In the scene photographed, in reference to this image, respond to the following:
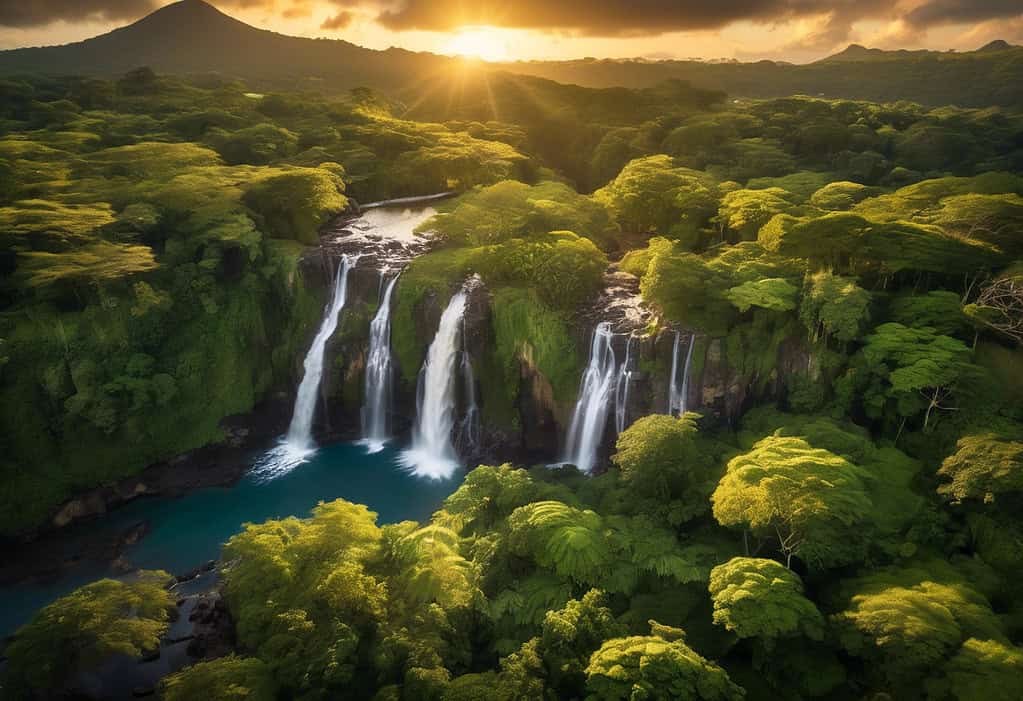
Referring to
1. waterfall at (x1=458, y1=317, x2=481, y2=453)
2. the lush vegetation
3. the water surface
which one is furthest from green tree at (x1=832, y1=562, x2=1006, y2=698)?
waterfall at (x1=458, y1=317, x2=481, y2=453)

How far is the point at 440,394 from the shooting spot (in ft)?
89.0

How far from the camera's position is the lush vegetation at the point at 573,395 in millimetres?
10953

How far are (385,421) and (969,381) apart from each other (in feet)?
72.6

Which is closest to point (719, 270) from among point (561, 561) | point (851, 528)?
point (851, 528)

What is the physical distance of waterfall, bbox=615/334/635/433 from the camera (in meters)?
23.2

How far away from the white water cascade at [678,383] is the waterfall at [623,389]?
5.21 ft

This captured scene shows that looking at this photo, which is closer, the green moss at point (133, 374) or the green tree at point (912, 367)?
the green tree at point (912, 367)

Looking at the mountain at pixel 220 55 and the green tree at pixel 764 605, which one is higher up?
the mountain at pixel 220 55

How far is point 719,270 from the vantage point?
22766 millimetres

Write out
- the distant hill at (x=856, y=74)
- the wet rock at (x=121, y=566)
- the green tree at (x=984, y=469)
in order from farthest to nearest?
the distant hill at (x=856, y=74) → the wet rock at (x=121, y=566) → the green tree at (x=984, y=469)

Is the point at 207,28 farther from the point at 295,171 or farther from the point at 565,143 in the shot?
the point at 295,171

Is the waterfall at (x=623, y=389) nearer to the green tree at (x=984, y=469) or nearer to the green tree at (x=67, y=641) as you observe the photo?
the green tree at (x=984, y=469)

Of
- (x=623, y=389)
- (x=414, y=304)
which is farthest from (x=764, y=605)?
(x=414, y=304)

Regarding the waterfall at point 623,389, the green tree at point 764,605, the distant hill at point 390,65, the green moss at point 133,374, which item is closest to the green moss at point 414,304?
the green moss at point 133,374
